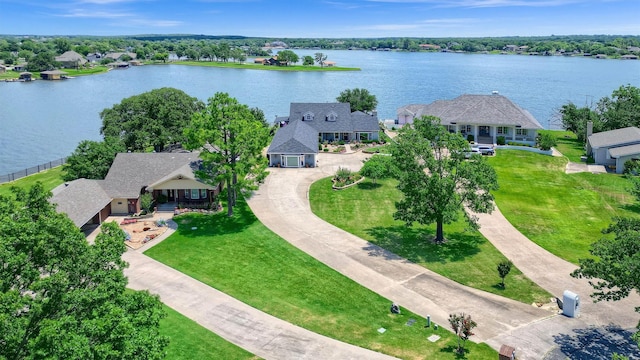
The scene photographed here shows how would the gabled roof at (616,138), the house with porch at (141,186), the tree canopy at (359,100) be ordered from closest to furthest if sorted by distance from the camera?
the house with porch at (141,186)
the gabled roof at (616,138)
the tree canopy at (359,100)

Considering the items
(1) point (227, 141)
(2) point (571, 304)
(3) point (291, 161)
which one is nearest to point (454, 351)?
(2) point (571, 304)

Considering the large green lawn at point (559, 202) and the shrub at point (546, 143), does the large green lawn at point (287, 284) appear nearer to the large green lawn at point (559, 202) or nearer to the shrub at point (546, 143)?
the large green lawn at point (559, 202)

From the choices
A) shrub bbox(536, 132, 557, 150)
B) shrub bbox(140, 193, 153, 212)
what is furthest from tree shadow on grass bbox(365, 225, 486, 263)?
shrub bbox(536, 132, 557, 150)

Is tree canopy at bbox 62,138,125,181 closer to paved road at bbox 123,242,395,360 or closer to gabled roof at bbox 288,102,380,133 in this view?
paved road at bbox 123,242,395,360

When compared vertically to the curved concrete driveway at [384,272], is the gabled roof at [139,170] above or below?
above

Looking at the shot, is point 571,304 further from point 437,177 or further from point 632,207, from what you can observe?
point 632,207

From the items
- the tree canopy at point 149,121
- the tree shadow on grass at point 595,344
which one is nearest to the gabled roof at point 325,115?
the tree canopy at point 149,121

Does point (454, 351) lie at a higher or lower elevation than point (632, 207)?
lower
